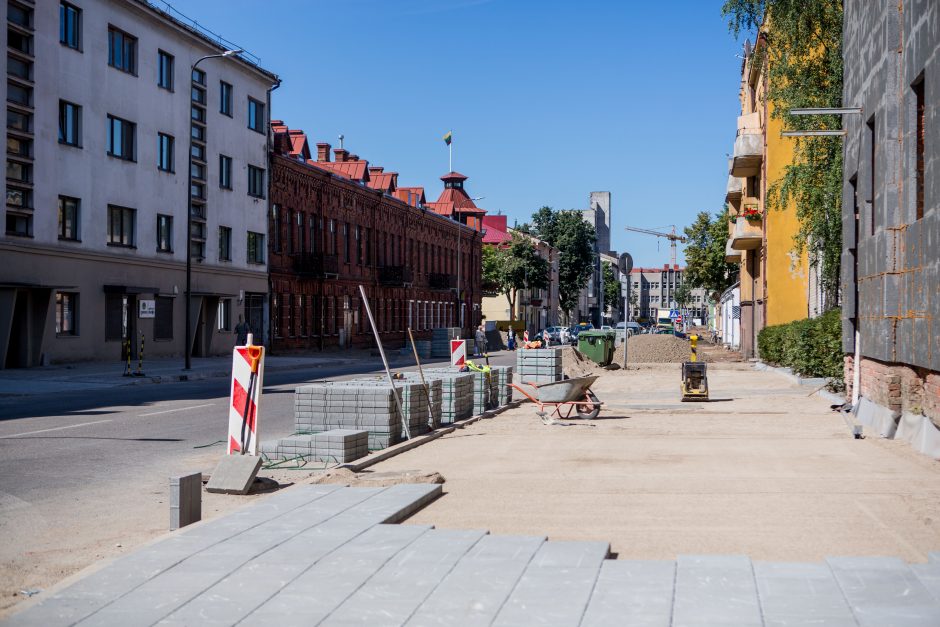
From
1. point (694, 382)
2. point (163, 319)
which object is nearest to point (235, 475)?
point (694, 382)

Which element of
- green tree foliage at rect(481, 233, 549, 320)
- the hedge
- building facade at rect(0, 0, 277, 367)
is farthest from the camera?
green tree foliage at rect(481, 233, 549, 320)

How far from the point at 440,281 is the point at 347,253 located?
18512 mm

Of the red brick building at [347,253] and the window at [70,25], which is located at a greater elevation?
the window at [70,25]

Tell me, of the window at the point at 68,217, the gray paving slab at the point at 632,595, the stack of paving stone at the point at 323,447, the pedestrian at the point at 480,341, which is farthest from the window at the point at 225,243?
the gray paving slab at the point at 632,595

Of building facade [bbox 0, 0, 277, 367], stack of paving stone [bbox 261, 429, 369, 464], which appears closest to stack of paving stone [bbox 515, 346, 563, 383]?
building facade [bbox 0, 0, 277, 367]

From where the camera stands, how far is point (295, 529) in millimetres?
7379

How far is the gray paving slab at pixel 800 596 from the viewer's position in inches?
198

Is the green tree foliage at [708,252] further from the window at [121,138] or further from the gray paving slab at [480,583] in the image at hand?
the gray paving slab at [480,583]

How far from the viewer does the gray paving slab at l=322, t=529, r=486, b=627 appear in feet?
17.2

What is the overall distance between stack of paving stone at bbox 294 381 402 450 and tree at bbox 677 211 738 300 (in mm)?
64133

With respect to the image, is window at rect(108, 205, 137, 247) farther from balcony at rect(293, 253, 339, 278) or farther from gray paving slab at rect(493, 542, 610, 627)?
gray paving slab at rect(493, 542, 610, 627)

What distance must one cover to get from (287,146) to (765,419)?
3904 centimetres

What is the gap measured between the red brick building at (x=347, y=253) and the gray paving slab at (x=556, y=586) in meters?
42.7

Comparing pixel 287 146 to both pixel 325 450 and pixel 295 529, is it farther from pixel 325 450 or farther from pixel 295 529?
pixel 295 529
